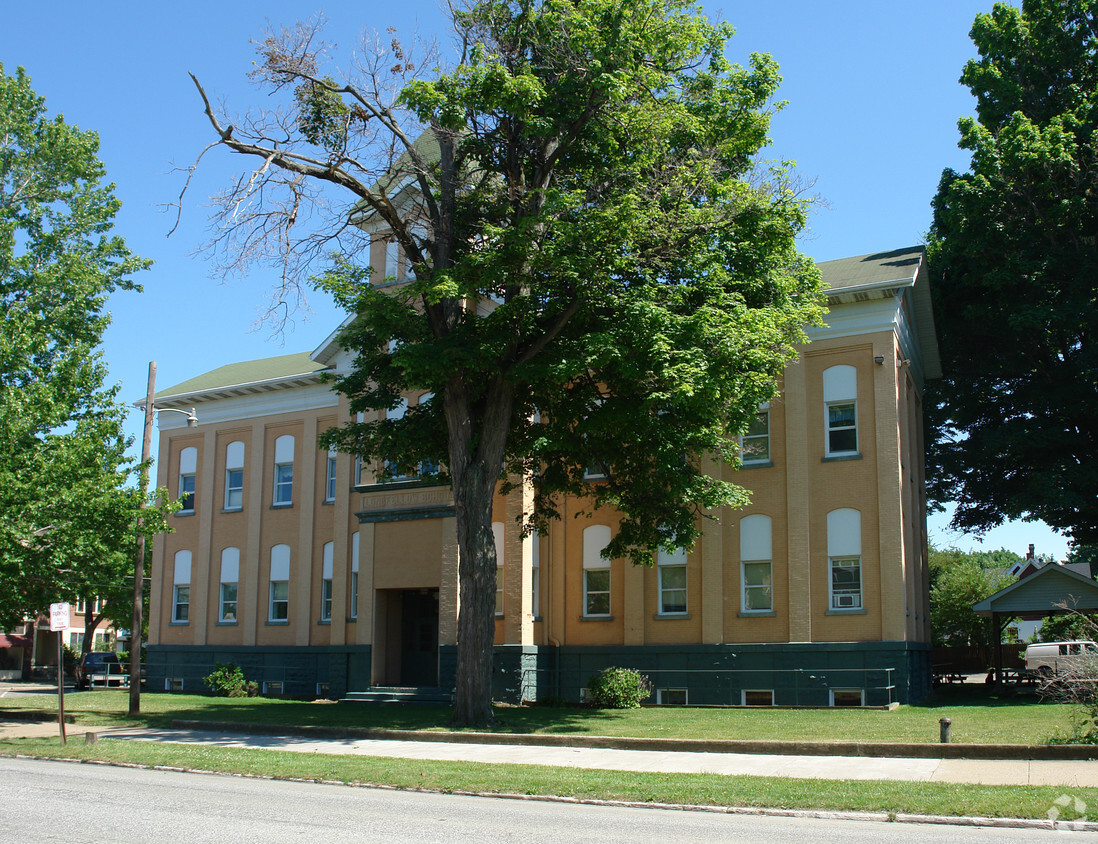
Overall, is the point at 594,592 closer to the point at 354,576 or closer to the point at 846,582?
the point at 846,582

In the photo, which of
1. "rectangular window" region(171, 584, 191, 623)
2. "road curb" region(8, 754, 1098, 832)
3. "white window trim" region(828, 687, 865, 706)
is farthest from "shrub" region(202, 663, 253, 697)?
"road curb" region(8, 754, 1098, 832)

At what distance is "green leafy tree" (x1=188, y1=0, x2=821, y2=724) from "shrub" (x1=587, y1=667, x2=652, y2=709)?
392 centimetres

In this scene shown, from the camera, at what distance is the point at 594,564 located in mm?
27672

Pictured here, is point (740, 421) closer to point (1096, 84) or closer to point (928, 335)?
point (928, 335)

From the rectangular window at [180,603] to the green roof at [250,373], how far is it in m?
7.18

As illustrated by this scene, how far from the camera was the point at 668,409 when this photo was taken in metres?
19.9

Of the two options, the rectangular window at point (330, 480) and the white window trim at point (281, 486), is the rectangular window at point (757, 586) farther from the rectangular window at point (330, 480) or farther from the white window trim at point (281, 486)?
the white window trim at point (281, 486)

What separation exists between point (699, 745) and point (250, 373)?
89.1ft

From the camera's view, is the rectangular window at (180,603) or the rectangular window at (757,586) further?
the rectangular window at (180,603)

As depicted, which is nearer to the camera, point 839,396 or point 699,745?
point 699,745

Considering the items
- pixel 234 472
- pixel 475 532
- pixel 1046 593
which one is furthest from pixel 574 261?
pixel 234 472

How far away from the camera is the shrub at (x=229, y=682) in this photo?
105ft

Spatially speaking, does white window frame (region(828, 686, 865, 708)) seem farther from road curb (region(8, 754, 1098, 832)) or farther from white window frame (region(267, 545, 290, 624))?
white window frame (region(267, 545, 290, 624))

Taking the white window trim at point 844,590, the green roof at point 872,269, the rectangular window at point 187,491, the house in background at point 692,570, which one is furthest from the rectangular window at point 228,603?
the green roof at point 872,269
